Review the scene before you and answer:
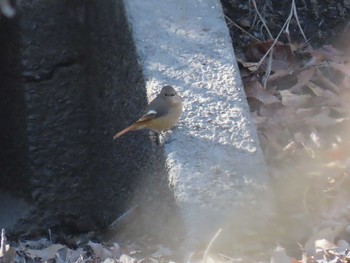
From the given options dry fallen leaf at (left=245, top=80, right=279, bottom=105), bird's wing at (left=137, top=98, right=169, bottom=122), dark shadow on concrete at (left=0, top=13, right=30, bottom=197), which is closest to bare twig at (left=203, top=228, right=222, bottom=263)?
bird's wing at (left=137, top=98, right=169, bottom=122)

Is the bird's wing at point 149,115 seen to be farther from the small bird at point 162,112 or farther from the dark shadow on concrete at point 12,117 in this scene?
the dark shadow on concrete at point 12,117

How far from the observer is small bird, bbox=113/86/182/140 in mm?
4180

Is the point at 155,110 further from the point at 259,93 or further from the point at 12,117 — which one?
the point at 12,117

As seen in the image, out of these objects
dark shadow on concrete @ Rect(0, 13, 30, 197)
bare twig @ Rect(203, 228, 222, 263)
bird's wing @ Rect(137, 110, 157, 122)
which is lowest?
dark shadow on concrete @ Rect(0, 13, 30, 197)

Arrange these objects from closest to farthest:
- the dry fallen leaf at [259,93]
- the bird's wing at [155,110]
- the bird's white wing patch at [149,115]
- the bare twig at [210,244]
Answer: the bare twig at [210,244]
the bird's wing at [155,110]
the bird's white wing patch at [149,115]
the dry fallen leaf at [259,93]

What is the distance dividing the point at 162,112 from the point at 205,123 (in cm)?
29

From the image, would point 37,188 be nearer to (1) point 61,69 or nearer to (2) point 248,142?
(1) point 61,69

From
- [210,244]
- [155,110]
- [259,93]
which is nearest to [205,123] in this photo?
[155,110]

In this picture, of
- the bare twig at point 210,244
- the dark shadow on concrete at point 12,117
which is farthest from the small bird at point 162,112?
the dark shadow on concrete at point 12,117

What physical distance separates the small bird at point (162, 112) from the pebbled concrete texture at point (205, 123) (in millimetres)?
77

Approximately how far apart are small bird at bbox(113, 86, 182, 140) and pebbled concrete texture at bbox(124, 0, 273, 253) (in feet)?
0.25

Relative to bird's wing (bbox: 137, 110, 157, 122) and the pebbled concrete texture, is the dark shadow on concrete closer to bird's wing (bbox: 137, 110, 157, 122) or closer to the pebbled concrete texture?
the pebbled concrete texture

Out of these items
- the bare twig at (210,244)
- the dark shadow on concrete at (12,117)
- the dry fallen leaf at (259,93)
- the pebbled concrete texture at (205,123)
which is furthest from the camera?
the dark shadow on concrete at (12,117)

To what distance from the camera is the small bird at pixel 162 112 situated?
13.7ft
